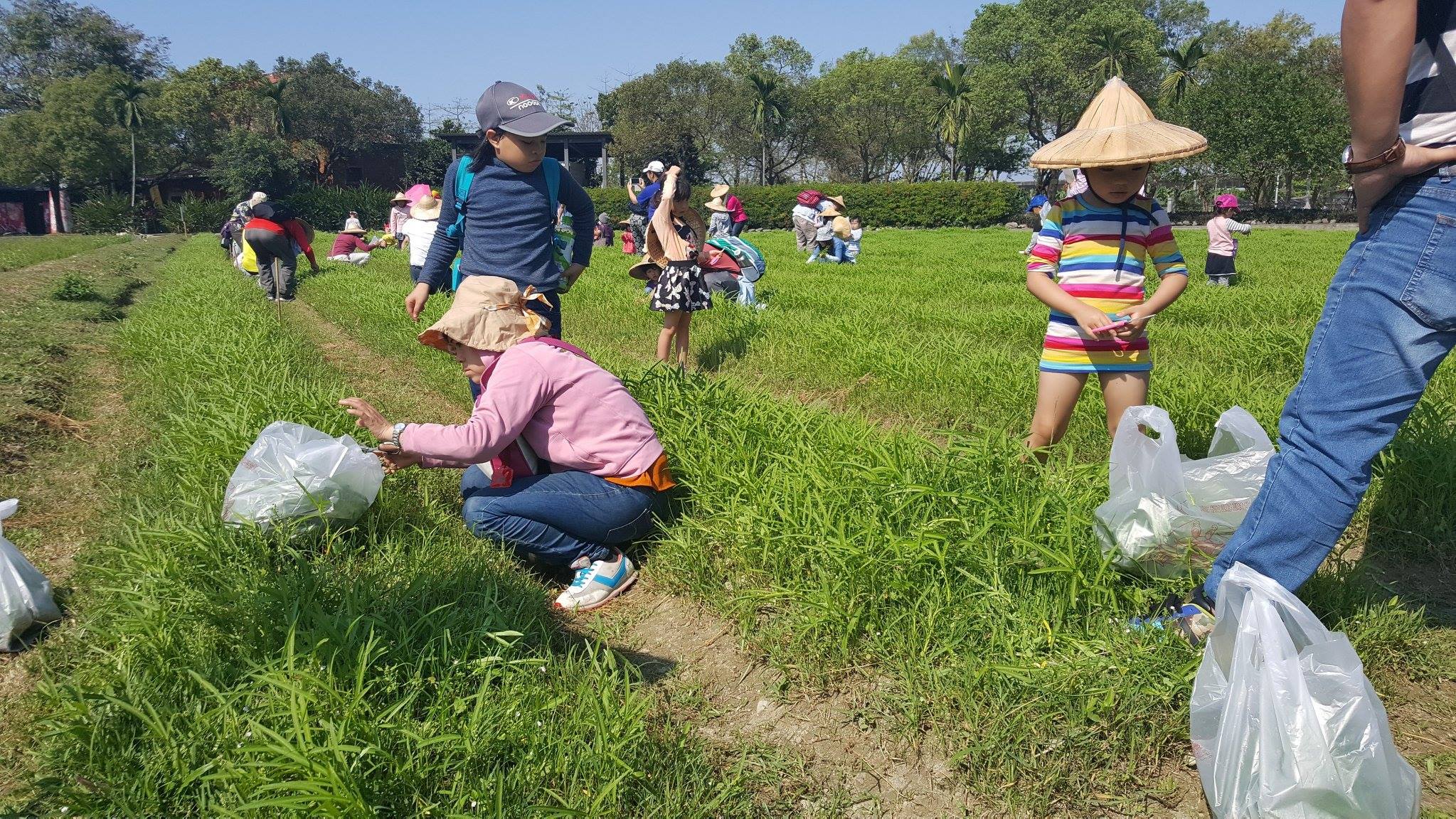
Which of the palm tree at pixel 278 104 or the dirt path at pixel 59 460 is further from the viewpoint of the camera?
the palm tree at pixel 278 104

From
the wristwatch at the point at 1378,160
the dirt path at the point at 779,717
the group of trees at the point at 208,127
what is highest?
the group of trees at the point at 208,127

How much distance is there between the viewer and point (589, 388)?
10.3 ft

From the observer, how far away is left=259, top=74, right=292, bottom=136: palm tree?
56250 mm

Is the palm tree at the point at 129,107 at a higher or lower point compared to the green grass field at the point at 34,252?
higher

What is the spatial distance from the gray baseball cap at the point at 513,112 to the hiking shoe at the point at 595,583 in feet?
5.86

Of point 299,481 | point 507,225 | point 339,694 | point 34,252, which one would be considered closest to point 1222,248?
point 507,225

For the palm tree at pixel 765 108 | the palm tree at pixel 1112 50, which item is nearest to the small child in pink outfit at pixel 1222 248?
the palm tree at pixel 1112 50

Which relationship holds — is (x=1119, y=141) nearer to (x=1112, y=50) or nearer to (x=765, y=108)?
(x=1112, y=50)

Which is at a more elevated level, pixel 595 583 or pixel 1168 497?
pixel 1168 497

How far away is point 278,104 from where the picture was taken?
2223 inches

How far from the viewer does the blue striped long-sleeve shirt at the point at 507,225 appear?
4.01 m

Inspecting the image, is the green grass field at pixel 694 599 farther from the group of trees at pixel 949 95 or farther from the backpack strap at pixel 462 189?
the group of trees at pixel 949 95

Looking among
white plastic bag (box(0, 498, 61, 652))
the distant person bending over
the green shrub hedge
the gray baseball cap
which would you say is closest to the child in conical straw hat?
the gray baseball cap

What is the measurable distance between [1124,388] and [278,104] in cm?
6376
